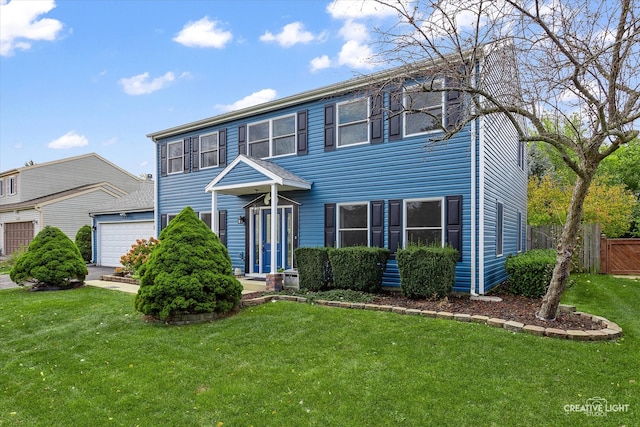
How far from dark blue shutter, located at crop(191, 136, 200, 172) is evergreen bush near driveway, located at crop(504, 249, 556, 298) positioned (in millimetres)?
9932

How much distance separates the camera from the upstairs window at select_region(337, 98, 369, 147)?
9766mm

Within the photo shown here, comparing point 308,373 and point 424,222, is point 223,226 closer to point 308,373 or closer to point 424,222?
point 424,222

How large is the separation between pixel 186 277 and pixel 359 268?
3.61 meters

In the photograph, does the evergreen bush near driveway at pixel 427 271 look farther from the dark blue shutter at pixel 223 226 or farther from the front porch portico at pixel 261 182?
the dark blue shutter at pixel 223 226

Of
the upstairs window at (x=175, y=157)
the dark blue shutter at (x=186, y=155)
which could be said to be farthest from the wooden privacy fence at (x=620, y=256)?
the upstairs window at (x=175, y=157)

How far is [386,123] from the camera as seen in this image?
9.35 meters

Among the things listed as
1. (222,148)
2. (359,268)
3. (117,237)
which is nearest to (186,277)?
(359,268)

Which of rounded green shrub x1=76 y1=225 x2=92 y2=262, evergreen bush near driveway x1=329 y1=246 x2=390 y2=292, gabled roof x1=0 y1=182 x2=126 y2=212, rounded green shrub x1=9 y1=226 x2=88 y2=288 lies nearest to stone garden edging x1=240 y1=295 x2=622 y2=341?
evergreen bush near driveway x1=329 y1=246 x2=390 y2=292

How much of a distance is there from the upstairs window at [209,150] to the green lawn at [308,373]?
7.27 metres

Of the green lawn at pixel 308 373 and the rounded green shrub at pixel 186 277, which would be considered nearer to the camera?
the green lawn at pixel 308 373

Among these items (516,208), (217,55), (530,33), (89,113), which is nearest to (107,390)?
(530,33)

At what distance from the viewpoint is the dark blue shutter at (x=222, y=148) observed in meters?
12.5

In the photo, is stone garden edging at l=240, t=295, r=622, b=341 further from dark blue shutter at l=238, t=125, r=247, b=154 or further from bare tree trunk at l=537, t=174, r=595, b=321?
dark blue shutter at l=238, t=125, r=247, b=154

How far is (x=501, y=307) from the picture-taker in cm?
691
